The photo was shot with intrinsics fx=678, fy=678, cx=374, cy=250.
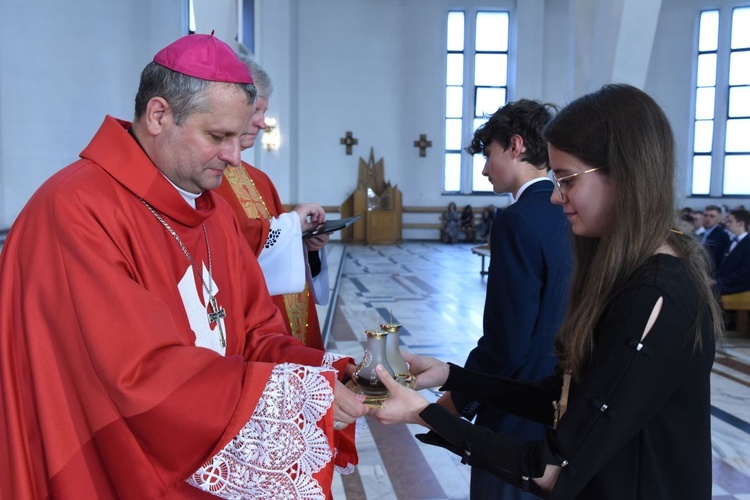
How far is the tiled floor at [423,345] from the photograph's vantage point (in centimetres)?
345

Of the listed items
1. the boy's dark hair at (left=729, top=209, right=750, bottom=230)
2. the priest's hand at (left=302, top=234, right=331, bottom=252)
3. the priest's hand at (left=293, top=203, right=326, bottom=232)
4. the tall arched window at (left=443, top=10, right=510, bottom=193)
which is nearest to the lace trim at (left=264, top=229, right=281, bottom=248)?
the priest's hand at (left=293, top=203, right=326, bottom=232)

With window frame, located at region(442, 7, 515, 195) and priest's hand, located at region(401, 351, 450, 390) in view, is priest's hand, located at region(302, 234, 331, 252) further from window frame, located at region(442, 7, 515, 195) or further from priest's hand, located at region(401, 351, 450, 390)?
window frame, located at region(442, 7, 515, 195)

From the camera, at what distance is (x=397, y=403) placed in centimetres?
160

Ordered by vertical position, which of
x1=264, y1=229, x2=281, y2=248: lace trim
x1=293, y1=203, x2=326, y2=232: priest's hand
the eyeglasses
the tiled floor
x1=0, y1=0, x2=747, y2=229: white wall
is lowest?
the tiled floor

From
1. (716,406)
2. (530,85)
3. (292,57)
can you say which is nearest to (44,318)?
(716,406)

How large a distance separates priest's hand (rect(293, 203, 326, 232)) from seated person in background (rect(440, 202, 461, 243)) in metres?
14.3

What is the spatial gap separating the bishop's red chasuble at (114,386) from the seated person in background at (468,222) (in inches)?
636

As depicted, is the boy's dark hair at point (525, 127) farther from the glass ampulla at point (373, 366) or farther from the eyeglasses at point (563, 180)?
the glass ampulla at point (373, 366)

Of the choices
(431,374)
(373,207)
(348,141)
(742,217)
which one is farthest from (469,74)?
(431,374)

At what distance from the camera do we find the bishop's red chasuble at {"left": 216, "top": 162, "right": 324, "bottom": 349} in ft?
10.2

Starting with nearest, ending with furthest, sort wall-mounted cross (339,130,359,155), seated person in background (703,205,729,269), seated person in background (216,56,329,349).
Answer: seated person in background (216,56,329,349), seated person in background (703,205,729,269), wall-mounted cross (339,130,359,155)

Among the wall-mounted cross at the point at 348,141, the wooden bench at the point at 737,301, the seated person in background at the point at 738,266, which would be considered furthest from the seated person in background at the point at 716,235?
the wall-mounted cross at the point at 348,141

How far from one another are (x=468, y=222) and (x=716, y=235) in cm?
917

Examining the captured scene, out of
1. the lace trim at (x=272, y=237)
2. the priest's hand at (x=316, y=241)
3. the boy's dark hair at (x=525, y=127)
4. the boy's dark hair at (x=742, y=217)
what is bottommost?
the boy's dark hair at (x=742, y=217)
